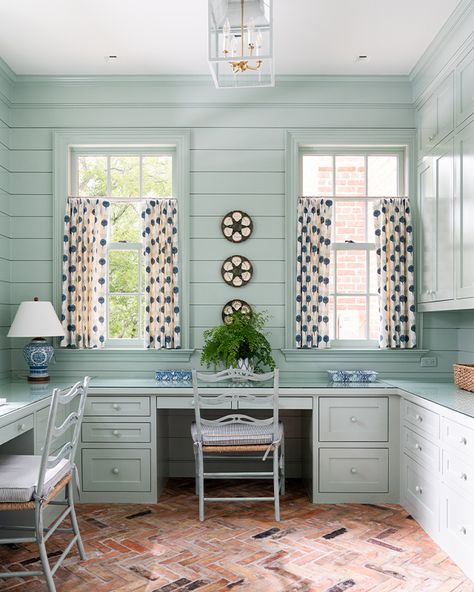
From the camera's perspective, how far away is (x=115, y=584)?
286 centimetres

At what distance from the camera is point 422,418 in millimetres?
3553

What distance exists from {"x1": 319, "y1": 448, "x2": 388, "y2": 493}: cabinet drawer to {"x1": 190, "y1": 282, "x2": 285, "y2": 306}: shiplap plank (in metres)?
1.22

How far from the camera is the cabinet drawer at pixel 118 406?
405 centimetres

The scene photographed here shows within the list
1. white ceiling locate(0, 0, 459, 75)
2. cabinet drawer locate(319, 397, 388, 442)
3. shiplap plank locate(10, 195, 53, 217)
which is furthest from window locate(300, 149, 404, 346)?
shiplap plank locate(10, 195, 53, 217)

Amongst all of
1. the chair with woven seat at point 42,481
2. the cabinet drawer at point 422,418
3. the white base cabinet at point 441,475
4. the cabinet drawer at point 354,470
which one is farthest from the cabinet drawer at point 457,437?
the chair with woven seat at point 42,481

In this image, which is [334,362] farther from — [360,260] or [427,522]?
[427,522]

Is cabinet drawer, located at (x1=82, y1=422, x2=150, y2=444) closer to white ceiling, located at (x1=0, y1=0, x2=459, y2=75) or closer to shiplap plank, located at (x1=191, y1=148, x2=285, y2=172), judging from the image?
shiplap plank, located at (x1=191, y1=148, x2=285, y2=172)

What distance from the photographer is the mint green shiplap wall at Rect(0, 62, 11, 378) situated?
14.6 feet

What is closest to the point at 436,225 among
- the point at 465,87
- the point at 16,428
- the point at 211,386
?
the point at 465,87

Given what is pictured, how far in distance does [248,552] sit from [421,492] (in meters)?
1.11

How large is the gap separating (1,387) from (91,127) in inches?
81.0

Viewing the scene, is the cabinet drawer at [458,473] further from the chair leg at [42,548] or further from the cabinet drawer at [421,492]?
the chair leg at [42,548]

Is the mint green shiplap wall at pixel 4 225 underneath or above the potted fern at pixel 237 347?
above

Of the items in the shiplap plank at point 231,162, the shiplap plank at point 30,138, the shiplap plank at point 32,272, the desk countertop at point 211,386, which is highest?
the shiplap plank at point 30,138
